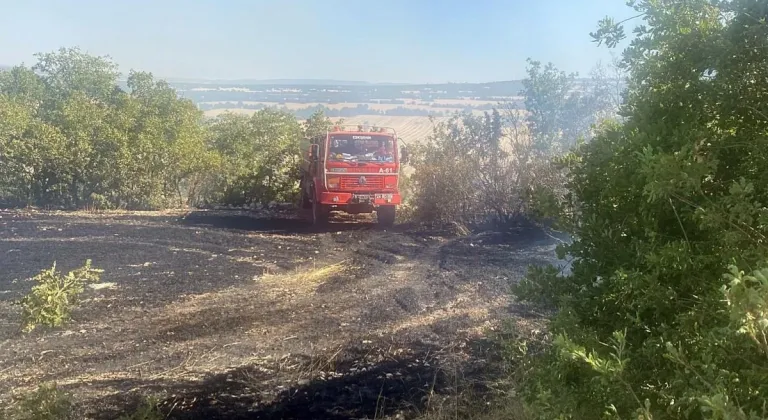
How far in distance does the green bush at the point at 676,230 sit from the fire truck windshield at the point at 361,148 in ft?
38.2

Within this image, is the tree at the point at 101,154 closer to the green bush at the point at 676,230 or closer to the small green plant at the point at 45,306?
the small green plant at the point at 45,306

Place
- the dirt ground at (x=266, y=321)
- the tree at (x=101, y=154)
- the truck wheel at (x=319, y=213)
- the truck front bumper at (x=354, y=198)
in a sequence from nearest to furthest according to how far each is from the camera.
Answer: the dirt ground at (x=266, y=321), the truck front bumper at (x=354, y=198), the truck wheel at (x=319, y=213), the tree at (x=101, y=154)

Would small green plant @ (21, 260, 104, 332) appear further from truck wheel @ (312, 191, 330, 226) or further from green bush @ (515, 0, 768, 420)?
truck wheel @ (312, 191, 330, 226)

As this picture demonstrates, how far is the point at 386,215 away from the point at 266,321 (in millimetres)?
8046

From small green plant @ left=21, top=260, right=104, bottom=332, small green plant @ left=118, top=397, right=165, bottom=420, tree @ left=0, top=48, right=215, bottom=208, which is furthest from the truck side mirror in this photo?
small green plant @ left=118, top=397, right=165, bottom=420

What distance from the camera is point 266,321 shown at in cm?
773

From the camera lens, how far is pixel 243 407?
211 inches

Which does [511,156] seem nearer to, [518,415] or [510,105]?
[510,105]

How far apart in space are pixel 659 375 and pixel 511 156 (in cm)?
1269

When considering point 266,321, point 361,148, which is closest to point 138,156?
point 361,148

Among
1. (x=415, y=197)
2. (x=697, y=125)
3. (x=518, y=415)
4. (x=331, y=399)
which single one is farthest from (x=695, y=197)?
(x=415, y=197)

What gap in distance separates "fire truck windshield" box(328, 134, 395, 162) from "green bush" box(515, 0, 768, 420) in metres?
11.7

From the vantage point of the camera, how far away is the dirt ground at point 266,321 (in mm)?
5664

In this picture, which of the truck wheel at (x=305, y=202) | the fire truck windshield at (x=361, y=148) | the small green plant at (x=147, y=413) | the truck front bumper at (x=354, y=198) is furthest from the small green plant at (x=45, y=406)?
the truck wheel at (x=305, y=202)
